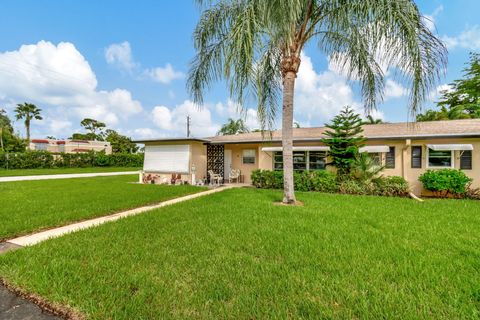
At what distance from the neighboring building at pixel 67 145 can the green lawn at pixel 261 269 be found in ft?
185

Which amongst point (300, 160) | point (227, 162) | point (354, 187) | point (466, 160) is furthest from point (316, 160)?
point (466, 160)

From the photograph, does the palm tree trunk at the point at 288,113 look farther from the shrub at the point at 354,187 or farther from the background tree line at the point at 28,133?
the background tree line at the point at 28,133

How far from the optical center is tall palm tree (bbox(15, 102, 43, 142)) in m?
50.8

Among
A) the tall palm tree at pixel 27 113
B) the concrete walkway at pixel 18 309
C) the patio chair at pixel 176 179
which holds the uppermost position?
the tall palm tree at pixel 27 113

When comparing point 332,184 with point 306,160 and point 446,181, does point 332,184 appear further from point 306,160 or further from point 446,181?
point 446,181

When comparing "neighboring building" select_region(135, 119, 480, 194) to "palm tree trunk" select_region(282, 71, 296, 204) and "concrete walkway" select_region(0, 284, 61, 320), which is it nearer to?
"palm tree trunk" select_region(282, 71, 296, 204)

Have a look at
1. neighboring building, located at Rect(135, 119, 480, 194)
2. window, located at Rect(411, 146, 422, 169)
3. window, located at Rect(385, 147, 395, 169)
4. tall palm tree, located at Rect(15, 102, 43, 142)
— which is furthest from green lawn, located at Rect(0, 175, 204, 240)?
tall palm tree, located at Rect(15, 102, 43, 142)

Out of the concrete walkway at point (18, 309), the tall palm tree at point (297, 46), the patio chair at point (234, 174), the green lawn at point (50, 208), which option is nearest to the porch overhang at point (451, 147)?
the tall palm tree at point (297, 46)

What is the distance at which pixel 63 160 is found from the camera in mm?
31500

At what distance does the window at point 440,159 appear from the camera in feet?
40.7

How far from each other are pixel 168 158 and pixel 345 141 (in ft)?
42.5

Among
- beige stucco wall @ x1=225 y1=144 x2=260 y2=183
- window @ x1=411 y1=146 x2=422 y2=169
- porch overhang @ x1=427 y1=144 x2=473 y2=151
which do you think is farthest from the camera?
beige stucco wall @ x1=225 y1=144 x2=260 y2=183

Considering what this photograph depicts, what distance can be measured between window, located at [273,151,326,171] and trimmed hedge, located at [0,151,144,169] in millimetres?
30733

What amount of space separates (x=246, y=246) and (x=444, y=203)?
1001cm
